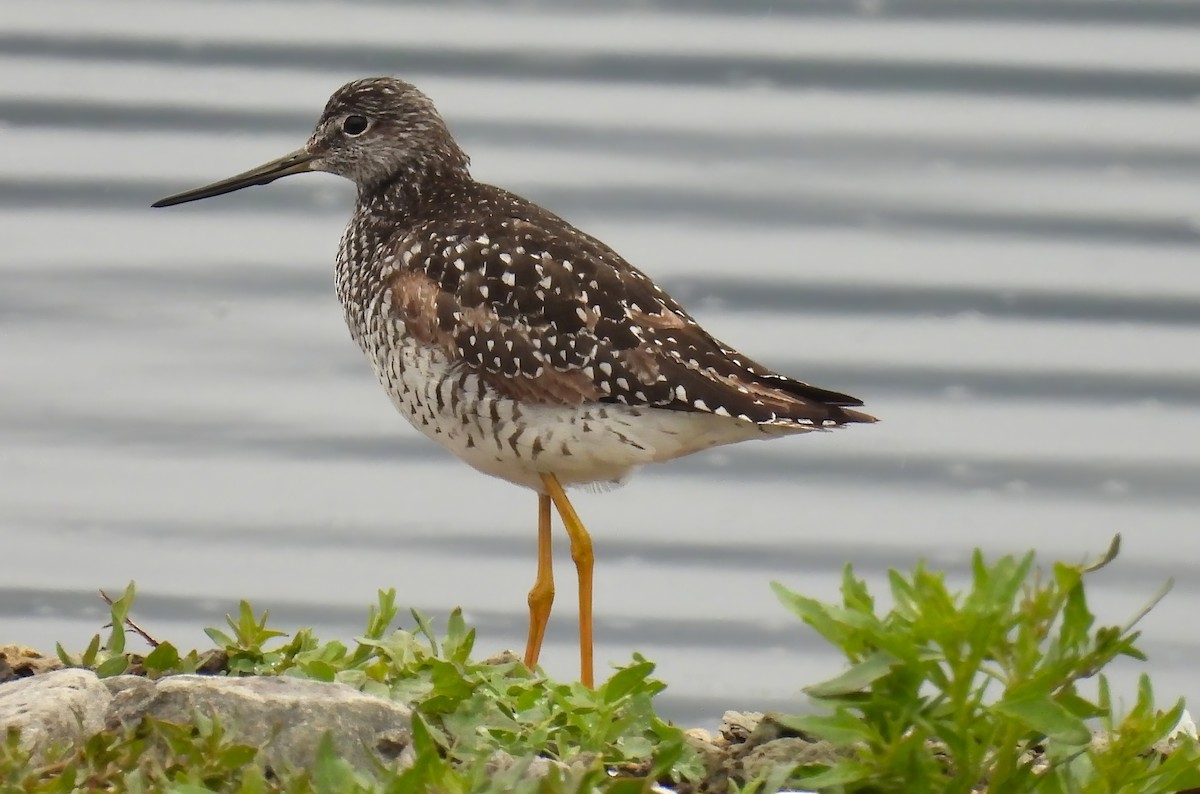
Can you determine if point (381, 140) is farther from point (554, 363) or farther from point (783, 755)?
point (783, 755)

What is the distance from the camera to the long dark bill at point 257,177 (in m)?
6.11

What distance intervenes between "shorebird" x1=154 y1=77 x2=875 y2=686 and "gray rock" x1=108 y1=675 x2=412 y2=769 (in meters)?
1.37

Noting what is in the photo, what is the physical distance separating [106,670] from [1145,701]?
2299mm

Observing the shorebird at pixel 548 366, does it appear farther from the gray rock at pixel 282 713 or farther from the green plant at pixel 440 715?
the gray rock at pixel 282 713

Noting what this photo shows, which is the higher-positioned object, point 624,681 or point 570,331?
point 570,331

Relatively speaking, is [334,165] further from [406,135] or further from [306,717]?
[306,717]

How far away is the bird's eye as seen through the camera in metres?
6.03

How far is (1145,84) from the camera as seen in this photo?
7.34 metres

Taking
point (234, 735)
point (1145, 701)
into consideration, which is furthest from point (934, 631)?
point (234, 735)

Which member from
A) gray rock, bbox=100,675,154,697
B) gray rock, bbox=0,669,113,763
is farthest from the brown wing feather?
gray rock, bbox=0,669,113,763

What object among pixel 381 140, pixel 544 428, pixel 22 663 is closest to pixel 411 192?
pixel 381 140

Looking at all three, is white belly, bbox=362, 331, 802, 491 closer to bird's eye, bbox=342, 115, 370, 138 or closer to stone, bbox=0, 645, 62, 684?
bird's eye, bbox=342, 115, 370, 138

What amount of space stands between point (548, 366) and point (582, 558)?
0.70m

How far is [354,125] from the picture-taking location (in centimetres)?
605
